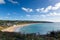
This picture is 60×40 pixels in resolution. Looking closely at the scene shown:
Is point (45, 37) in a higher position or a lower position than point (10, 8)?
lower

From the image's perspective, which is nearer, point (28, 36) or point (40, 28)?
point (40, 28)

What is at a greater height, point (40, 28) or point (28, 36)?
point (40, 28)

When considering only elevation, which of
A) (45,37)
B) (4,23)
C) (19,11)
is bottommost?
(45,37)

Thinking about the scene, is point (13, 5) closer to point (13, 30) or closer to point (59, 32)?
point (13, 30)

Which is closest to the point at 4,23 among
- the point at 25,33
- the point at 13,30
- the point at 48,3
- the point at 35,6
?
the point at 13,30

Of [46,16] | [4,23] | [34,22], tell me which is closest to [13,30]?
[4,23]

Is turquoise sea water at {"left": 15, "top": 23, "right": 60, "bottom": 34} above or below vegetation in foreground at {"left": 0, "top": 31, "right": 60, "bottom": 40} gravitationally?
above

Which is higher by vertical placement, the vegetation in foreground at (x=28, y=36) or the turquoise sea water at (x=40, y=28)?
the turquoise sea water at (x=40, y=28)
